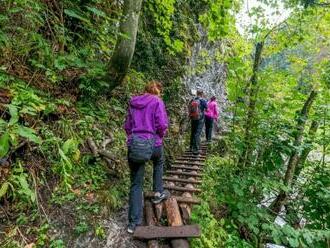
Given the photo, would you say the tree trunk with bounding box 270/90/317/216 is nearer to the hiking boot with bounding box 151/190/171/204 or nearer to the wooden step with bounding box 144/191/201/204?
the wooden step with bounding box 144/191/201/204

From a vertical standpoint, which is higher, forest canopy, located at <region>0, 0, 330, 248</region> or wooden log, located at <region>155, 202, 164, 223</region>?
forest canopy, located at <region>0, 0, 330, 248</region>

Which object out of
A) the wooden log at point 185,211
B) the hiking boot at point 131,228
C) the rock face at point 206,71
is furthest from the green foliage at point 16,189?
the rock face at point 206,71

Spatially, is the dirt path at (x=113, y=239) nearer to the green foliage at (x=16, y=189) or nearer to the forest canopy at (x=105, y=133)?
the forest canopy at (x=105, y=133)

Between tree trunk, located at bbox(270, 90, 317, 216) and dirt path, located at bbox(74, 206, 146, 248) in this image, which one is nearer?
dirt path, located at bbox(74, 206, 146, 248)

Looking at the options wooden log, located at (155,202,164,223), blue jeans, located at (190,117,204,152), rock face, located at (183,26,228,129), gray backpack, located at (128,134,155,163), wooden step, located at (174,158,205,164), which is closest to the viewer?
gray backpack, located at (128,134,155,163)

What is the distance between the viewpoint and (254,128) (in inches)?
223

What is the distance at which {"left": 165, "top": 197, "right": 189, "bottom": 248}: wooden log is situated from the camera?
3798 millimetres

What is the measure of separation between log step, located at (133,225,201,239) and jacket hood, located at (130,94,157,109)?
5.76ft

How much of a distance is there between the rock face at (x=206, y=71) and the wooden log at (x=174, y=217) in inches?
281

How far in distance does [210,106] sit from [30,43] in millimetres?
7497

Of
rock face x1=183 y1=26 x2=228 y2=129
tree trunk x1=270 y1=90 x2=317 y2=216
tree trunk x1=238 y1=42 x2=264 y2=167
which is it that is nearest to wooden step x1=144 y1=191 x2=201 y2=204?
tree trunk x1=238 y1=42 x2=264 y2=167

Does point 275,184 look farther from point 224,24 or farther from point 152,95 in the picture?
point 224,24

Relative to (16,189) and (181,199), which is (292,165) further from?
(16,189)

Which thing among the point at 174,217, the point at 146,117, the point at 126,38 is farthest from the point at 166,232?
the point at 126,38
